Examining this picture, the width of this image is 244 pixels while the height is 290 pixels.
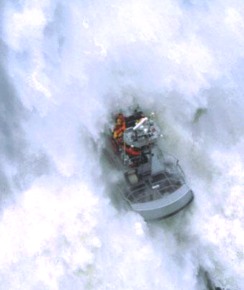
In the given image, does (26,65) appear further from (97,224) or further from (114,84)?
(97,224)

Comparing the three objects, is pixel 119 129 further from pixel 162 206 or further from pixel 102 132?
pixel 162 206

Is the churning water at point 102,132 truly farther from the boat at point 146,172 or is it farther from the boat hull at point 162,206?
the boat at point 146,172

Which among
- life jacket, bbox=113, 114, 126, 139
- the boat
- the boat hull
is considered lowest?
the boat hull

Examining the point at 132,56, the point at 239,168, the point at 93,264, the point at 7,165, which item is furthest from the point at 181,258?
the point at 132,56

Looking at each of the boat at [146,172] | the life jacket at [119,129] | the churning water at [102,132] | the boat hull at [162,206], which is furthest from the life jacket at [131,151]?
the boat hull at [162,206]

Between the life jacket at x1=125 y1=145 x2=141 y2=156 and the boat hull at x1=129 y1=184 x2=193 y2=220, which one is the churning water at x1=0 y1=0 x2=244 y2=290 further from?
the life jacket at x1=125 y1=145 x2=141 y2=156

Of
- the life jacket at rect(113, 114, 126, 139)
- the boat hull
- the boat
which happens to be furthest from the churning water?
the life jacket at rect(113, 114, 126, 139)
